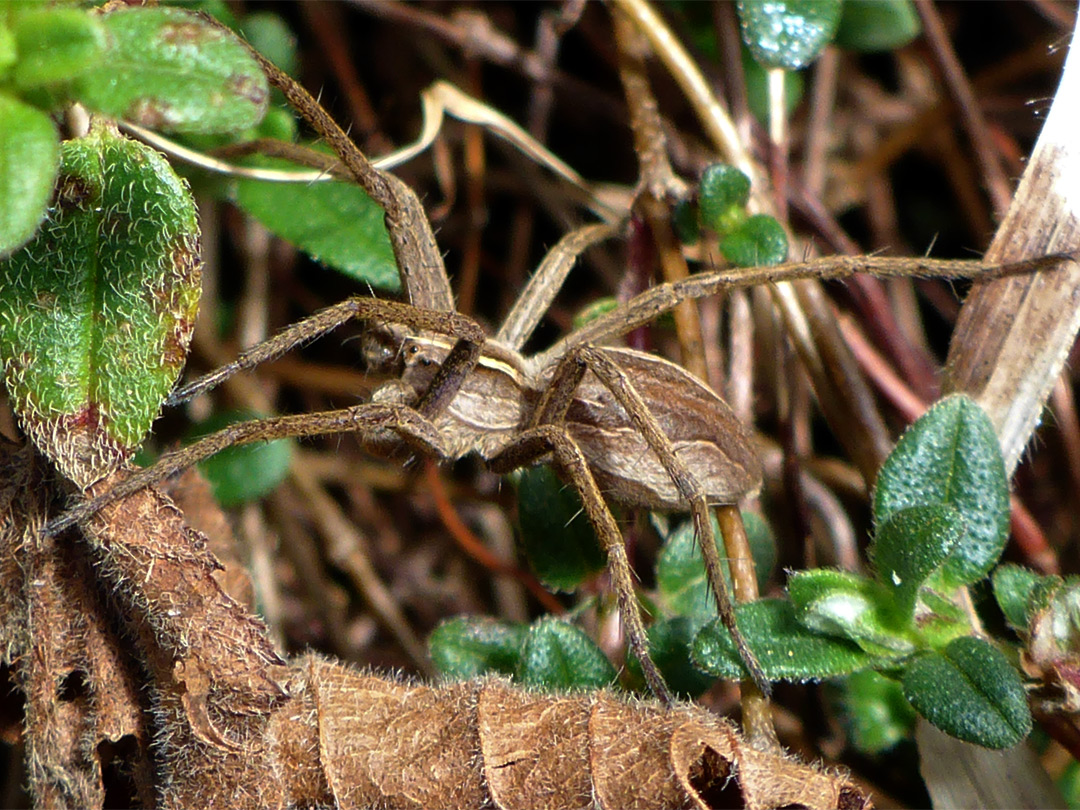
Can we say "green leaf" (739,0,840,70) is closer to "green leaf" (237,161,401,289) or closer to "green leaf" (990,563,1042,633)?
"green leaf" (237,161,401,289)

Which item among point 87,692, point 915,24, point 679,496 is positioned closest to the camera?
point 87,692

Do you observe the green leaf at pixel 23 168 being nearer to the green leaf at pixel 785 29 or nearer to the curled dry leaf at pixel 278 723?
the curled dry leaf at pixel 278 723

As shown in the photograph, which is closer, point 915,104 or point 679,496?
point 679,496

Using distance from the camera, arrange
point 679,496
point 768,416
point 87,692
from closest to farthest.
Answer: point 87,692 < point 679,496 < point 768,416

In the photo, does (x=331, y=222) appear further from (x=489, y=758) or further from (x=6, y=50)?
(x=489, y=758)

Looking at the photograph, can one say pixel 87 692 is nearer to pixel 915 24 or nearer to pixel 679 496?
pixel 679 496

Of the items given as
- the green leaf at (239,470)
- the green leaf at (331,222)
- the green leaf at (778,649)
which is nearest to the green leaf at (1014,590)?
the green leaf at (778,649)

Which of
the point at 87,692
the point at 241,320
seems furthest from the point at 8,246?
the point at 241,320

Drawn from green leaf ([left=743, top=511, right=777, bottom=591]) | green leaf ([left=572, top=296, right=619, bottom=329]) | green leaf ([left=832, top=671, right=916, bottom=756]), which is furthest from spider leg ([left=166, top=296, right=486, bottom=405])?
green leaf ([left=832, top=671, right=916, bottom=756])
